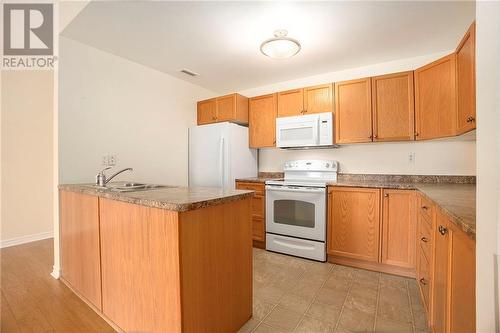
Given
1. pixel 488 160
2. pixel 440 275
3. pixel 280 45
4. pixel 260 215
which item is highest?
pixel 280 45

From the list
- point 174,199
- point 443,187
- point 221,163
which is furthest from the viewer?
point 221,163

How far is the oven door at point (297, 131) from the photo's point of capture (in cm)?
289

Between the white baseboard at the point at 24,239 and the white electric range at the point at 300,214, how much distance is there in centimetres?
330

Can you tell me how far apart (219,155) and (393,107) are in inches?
85.4

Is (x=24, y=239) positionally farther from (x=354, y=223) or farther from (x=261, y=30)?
(x=354, y=223)

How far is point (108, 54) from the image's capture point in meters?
2.56

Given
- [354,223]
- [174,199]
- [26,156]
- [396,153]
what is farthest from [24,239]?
Result: [396,153]

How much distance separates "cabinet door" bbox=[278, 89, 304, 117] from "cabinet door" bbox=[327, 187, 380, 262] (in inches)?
46.9

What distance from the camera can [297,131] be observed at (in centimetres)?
303

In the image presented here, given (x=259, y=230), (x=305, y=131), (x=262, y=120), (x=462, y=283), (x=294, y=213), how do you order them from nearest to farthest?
1. (x=462, y=283)
2. (x=294, y=213)
3. (x=305, y=131)
4. (x=259, y=230)
5. (x=262, y=120)

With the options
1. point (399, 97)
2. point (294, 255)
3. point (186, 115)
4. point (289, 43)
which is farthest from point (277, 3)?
point (294, 255)

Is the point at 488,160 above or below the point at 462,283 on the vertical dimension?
above

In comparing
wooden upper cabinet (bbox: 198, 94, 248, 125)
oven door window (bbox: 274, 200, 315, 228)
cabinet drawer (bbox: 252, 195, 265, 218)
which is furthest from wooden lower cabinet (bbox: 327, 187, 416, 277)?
wooden upper cabinet (bbox: 198, 94, 248, 125)

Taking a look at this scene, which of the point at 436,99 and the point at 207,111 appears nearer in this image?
the point at 436,99
